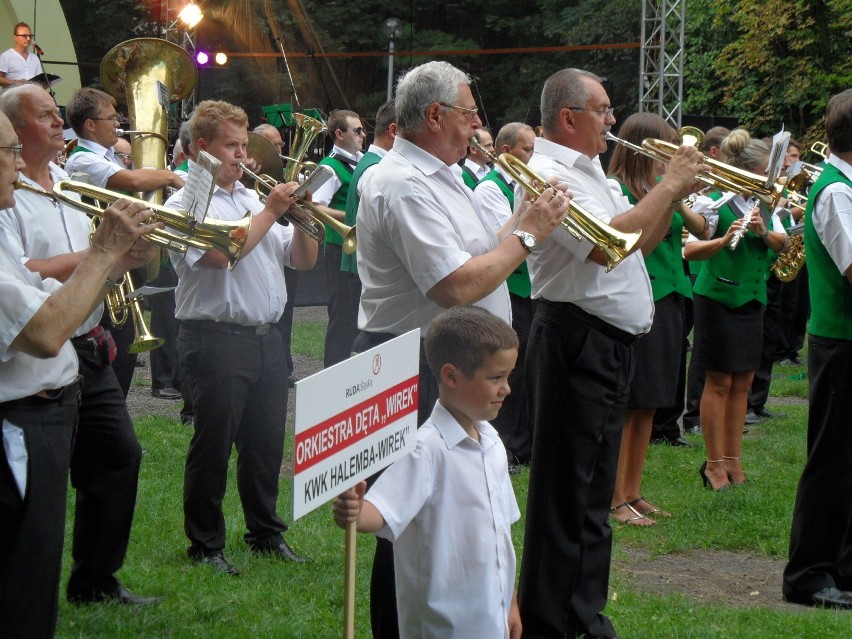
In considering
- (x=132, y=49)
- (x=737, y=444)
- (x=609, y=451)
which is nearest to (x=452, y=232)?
(x=609, y=451)

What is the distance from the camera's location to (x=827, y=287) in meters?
5.05

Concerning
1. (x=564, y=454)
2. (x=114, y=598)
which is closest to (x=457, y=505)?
(x=564, y=454)

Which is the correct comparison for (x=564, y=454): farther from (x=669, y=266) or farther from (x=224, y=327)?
(x=669, y=266)

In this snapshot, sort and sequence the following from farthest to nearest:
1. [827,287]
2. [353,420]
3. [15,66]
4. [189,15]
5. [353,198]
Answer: [189,15]
[15,66]
[353,198]
[827,287]
[353,420]

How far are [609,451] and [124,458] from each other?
1951 mm

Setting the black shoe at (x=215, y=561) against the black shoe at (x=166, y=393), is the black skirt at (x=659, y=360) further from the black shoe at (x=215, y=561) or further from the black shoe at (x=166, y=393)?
the black shoe at (x=166, y=393)

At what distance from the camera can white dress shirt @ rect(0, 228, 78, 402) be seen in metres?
3.23

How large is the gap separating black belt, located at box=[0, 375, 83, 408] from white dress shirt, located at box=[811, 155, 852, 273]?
312 cm

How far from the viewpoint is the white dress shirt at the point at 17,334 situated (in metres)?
3.23

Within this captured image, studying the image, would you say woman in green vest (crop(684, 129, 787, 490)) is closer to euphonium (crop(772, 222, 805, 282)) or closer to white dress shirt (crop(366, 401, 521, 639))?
euphonium (crop(772, 222, 805, 282))

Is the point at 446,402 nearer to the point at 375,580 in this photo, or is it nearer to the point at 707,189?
the point at 375,580

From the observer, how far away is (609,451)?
458 centimetres

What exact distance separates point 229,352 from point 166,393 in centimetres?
520

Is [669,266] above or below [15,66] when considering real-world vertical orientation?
below
